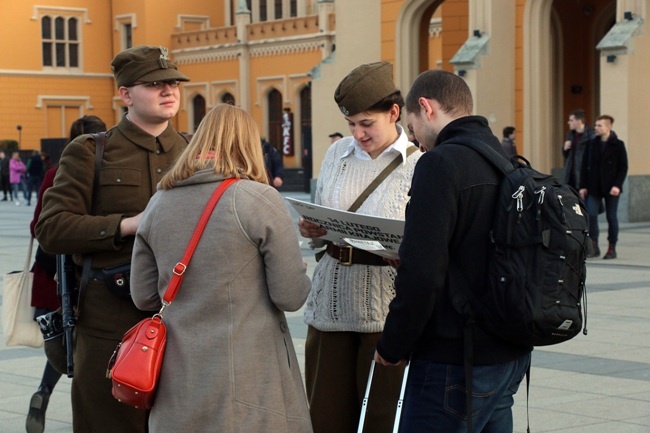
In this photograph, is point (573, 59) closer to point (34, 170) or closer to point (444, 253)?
point (34, 170)

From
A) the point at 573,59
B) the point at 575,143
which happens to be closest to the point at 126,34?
the point at 573,59

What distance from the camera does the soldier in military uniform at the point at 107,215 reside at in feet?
15.1

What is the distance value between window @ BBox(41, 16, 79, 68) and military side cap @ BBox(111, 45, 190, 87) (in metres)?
51.0

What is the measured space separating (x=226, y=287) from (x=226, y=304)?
55 mm

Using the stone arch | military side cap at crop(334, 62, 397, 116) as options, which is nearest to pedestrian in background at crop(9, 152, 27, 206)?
the stone arch

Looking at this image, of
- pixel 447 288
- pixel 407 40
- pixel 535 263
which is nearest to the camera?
pixel 535 263

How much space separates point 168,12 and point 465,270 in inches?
2055

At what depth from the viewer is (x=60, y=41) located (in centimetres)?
5444

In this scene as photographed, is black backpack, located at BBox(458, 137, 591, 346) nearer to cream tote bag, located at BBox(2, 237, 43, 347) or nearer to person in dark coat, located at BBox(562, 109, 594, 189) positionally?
cream tote bag, located at BBox(2, 237, 43, 347)

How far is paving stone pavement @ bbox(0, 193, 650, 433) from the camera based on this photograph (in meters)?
6.52

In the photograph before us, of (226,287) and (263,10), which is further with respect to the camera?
(263,10)

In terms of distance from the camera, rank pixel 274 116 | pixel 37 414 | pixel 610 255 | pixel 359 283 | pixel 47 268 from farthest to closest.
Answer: pixel 274 116 < pixel 610 255 < pixel 37 414 < pixel 47 268 < pixel 359 283

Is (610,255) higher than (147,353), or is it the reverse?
(147,353)

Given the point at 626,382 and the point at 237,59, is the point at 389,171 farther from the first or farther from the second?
the point at 237,59
